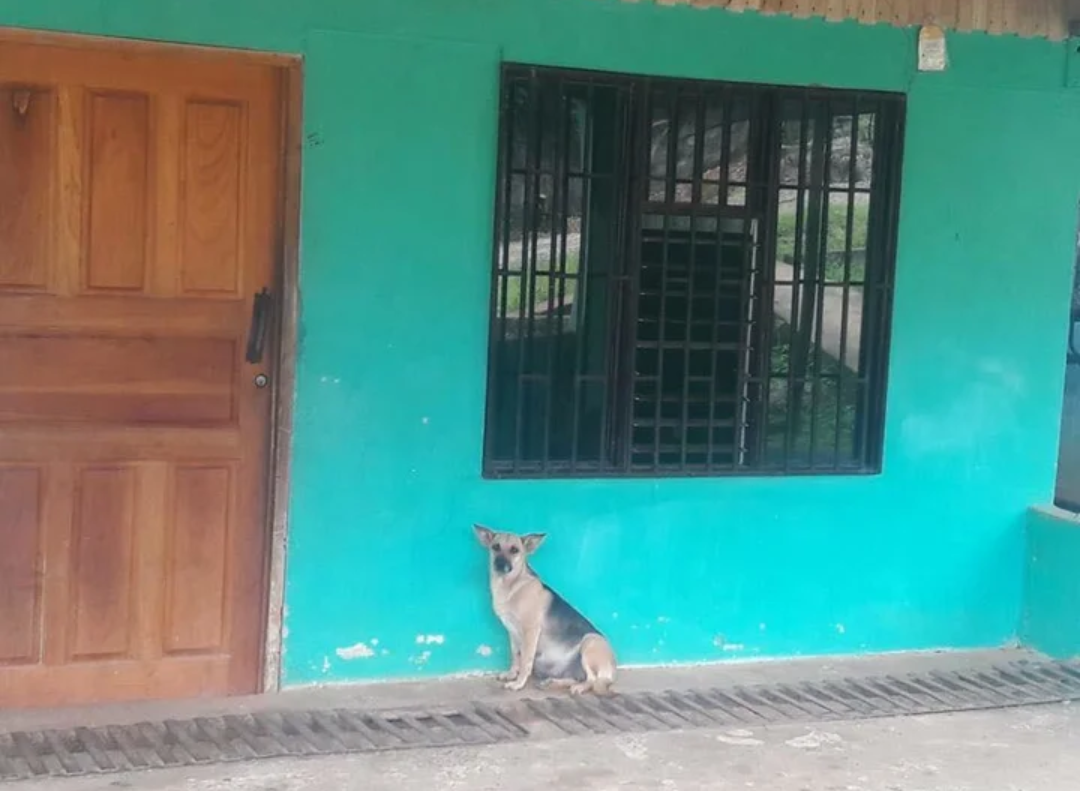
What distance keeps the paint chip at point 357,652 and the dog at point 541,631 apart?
44 centimetres

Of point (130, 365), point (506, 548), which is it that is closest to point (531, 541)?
point (506, 548)

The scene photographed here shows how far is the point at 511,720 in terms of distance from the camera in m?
4.32

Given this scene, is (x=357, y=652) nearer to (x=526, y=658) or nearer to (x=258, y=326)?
(x=526, y=658)

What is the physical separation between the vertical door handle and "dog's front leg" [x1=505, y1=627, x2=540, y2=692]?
1.28 meters

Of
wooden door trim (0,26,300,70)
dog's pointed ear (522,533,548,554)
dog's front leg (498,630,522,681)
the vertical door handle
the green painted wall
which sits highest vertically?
wooden door trim (0,26,300,70)

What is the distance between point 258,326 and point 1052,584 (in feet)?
10.3

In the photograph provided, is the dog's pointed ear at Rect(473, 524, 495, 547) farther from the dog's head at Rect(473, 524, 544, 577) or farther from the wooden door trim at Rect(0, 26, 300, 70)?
the wooden door trim at Rect(0, 26, 300, 70)

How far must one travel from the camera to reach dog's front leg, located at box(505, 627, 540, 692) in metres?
4.55

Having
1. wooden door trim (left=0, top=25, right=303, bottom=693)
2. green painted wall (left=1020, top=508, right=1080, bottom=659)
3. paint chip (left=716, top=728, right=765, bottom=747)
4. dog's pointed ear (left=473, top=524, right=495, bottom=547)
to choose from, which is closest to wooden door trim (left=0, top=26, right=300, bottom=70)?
wooden door trim (left=0, top=25, right=303, bottom=693)

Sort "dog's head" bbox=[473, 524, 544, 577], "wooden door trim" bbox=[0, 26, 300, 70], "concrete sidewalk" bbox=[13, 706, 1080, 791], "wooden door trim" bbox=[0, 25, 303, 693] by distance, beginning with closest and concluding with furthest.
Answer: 1. "concrete sidewalk" bbox=[13, 706, 1080, 791]
2. "wooden door trim" bbox=[0, 26, 300, 70]
3. "wooden door trim" bbox=[0, 25, 303, 693]
4. "dog's head" bbox=[473, 524, 544, 577]

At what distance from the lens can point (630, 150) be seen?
4.67 m

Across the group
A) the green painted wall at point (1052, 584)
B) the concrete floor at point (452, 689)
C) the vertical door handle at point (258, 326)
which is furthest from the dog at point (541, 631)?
the green painted wall at point (1052, 584)

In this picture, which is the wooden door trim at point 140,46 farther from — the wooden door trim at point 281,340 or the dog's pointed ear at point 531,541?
the dog's pointed ear at point 531,541

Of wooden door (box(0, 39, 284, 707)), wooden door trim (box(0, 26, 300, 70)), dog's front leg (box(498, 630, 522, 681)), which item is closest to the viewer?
wooden door trim (box(0, 26, 300, 70))
